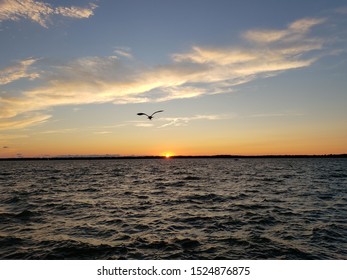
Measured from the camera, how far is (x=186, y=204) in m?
30.0

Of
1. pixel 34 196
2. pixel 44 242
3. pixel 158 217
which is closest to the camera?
pixel 44 242

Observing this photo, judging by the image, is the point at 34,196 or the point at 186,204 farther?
the point at 34,196

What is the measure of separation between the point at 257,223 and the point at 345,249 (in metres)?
6.30

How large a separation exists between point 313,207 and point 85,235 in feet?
64.7

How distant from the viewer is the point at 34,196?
3681cm
